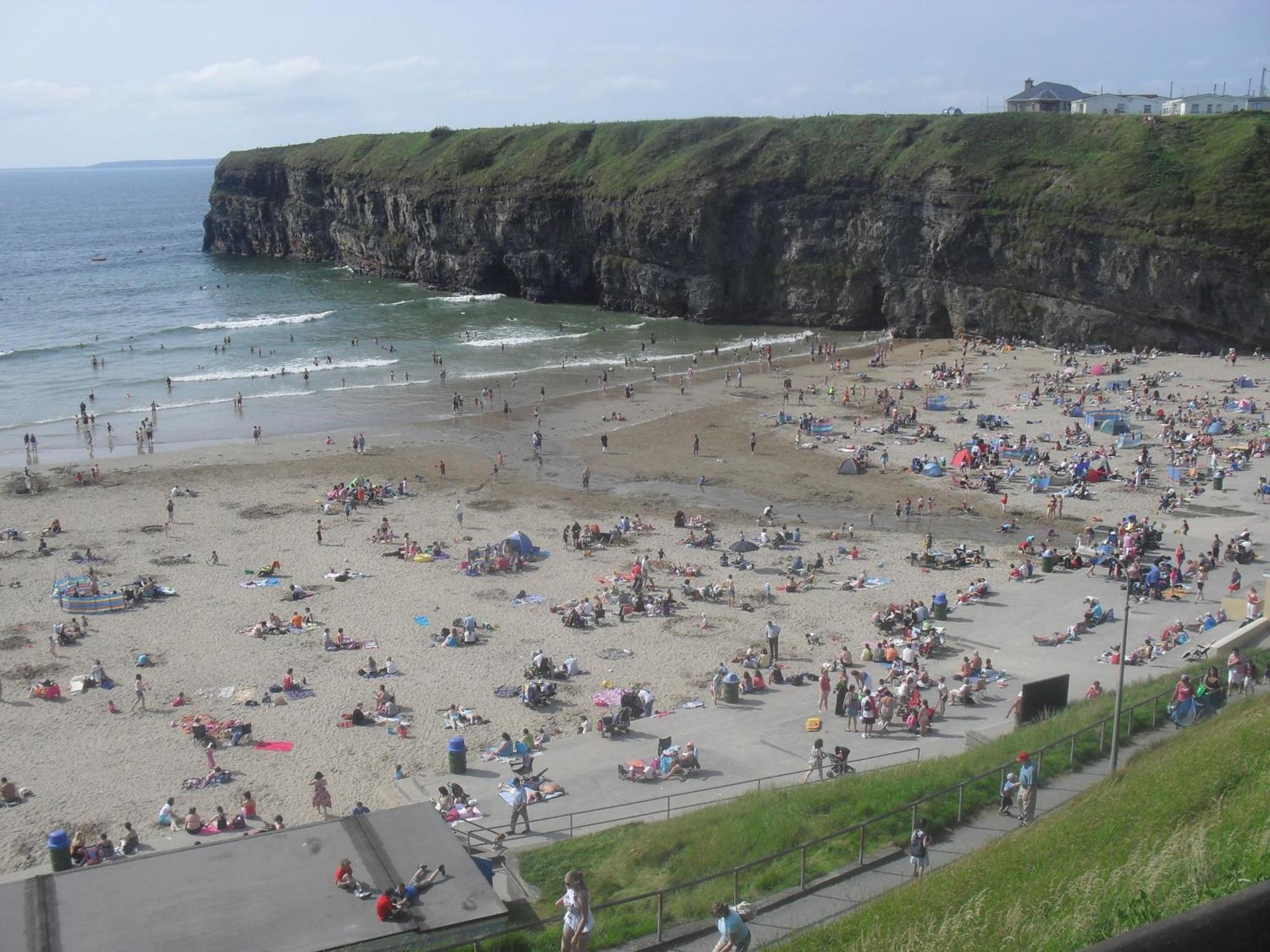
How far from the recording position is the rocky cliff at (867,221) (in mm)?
55781

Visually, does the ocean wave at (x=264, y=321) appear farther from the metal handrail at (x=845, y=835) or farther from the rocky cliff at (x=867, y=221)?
the metal handrail at (x=845, y=835)

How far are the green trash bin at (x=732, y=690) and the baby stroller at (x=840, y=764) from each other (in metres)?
3.69

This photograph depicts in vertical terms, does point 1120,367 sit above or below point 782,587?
above

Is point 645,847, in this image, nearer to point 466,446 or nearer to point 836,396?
point 466,446

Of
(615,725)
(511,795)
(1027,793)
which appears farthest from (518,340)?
(1027,793)

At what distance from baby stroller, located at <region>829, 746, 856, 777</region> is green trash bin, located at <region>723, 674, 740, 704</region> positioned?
369 cm

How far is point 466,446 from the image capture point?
143ft

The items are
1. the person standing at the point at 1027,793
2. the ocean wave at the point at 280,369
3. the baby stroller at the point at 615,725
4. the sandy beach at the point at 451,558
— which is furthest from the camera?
the ocean wave at the point at 280,369

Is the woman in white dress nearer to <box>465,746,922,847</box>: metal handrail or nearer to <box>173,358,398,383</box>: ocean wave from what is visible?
<box>465,746,922,847</box>: metal handrail

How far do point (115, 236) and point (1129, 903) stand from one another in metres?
156

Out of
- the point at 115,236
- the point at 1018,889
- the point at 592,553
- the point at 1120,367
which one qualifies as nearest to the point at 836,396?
the point at 1120,367

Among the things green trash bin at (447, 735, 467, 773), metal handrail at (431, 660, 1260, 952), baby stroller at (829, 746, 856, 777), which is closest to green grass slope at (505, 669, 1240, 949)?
metal handrail at (431, 660, 1260, 952)

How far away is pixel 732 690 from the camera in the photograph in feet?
70.4

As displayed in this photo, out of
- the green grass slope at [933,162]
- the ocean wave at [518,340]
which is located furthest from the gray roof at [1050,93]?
the ocean wave at [518,340]
